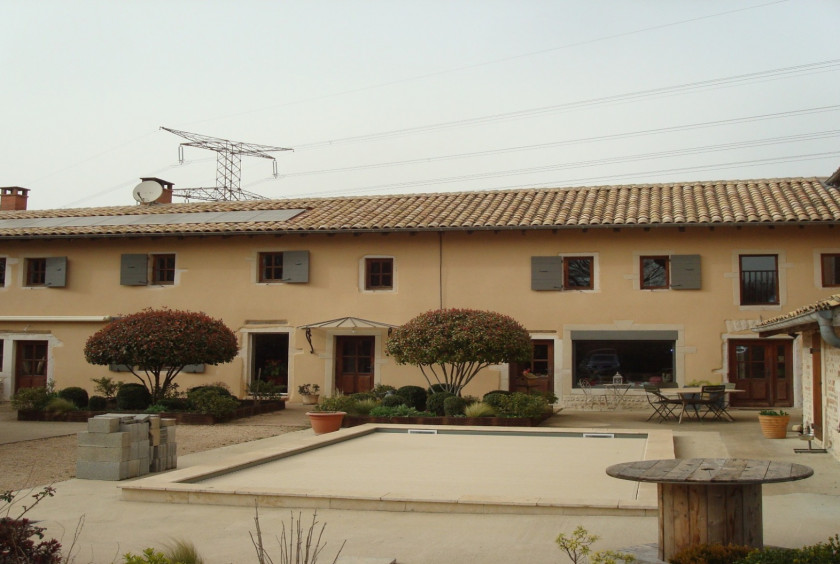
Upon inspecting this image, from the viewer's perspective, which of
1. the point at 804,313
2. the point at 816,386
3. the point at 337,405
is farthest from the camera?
the point at 337,405

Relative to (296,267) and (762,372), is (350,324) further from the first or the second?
(762,372)

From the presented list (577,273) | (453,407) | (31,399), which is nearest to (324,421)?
(453,407)

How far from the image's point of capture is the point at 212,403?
17391 millimetres

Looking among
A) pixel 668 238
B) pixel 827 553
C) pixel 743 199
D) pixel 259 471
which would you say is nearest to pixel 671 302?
pixel 668 238

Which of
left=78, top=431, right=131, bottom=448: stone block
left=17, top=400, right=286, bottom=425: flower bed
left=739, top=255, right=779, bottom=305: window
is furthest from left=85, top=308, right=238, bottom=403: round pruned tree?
left=739, top=255, right=779, bottom=305: window

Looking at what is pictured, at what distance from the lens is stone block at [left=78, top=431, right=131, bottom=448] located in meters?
10.4

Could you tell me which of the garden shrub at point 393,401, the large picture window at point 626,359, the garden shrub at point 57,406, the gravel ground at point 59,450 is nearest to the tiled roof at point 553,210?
the large picture window at point 626,359

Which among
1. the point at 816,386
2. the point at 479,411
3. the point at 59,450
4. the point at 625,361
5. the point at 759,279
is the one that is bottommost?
the point at 59,450

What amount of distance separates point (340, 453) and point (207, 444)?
2.88m

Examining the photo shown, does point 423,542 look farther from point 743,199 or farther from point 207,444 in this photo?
point 743,199

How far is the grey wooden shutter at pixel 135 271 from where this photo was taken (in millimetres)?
22594

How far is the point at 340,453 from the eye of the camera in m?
12.2

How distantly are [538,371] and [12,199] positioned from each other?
18.5 meters

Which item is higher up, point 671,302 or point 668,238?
point 668,238
